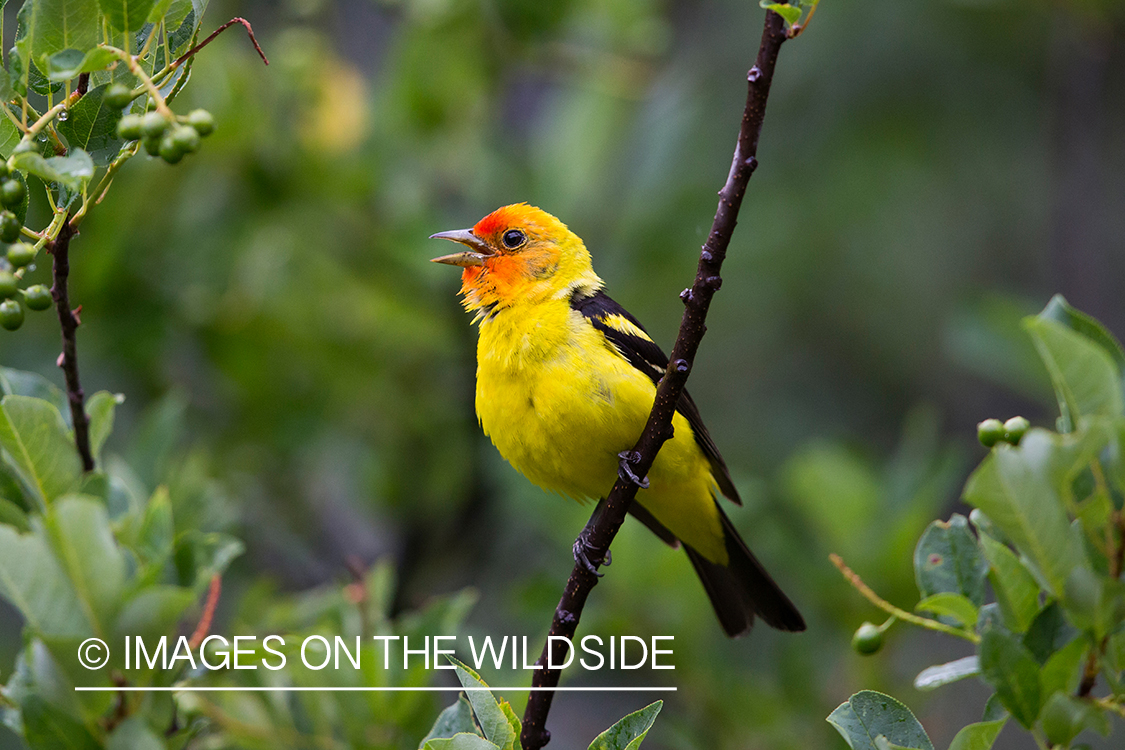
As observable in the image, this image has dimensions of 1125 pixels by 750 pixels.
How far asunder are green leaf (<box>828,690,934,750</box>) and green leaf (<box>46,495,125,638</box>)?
152cm

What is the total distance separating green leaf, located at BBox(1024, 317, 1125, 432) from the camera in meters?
1.75

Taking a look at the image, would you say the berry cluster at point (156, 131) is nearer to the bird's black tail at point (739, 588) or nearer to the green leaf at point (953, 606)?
the green leaf at point (953, 606)

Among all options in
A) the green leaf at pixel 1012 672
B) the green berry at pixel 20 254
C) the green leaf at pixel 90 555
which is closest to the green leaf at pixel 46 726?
the green leaf at pixel 90 555

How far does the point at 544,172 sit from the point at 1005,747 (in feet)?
14.5

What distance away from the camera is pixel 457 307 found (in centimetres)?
545

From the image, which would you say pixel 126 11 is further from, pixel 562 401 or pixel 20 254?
pixel 562 401

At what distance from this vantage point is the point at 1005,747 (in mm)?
6250

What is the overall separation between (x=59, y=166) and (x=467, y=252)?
1.92 meters

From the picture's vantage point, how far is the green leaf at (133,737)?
2.21 m

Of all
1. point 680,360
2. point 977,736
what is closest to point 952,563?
point 977,736

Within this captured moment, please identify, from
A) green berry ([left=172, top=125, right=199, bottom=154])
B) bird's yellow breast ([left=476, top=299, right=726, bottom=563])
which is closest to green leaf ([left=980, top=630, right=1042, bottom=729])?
bird's yellow breast ([left=476, top=299, right=726, bottom=563])

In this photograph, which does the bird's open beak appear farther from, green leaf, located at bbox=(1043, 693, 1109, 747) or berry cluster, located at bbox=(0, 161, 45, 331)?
green leaf, located at bbox=(1043, 693, 1109, 747)

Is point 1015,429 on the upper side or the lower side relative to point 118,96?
lower

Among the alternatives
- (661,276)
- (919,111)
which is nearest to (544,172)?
(661,276)
